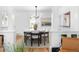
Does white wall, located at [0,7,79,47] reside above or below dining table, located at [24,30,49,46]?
above

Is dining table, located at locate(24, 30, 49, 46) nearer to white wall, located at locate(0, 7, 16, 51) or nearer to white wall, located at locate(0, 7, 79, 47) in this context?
white wall, located at locate(0, 7, 79, 47)

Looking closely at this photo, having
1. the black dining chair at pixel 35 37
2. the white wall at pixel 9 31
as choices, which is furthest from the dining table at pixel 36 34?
the white wall at pixel 9 31

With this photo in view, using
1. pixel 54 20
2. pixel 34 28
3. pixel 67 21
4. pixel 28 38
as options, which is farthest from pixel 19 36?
pixel 67 21

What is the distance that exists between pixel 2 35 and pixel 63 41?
105 cm

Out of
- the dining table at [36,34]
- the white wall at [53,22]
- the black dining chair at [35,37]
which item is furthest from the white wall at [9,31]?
the black dining chair at [35,37]

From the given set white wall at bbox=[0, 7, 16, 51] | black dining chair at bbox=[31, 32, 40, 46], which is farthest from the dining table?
white wall at bbox=[0, 7, 16, 51]

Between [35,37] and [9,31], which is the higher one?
[9,31]

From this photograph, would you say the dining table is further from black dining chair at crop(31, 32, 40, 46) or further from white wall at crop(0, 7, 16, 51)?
white wall at crop(0, 7, 16, 51)

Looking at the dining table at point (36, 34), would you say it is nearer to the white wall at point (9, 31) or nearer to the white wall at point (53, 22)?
the white wall at point (53, 22)

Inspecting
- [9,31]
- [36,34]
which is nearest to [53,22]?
[36,34]

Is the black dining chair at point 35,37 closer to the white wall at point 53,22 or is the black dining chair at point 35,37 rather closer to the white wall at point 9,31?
the white wall at point 53,22

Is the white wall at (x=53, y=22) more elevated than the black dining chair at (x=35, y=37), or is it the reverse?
the white wall at (x=53, y=22)

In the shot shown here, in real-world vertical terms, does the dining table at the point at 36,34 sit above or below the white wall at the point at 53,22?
below

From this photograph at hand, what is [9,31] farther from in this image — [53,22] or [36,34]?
[53,22]
